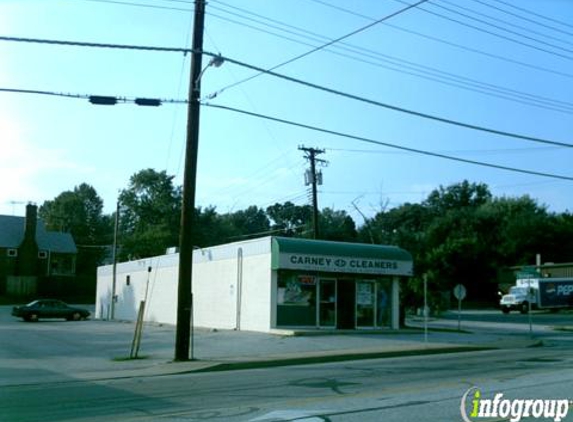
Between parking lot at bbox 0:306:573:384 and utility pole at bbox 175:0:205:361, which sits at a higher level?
utility pole at bbox 175:0:205:361

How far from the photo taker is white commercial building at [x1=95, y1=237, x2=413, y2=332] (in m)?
31.1

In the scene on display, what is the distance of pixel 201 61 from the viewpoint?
816 inches

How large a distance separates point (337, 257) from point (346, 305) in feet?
8.26

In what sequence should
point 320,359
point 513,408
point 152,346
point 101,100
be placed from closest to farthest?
point 513,408 → point 101,100 → point 320,359 → point 152,346

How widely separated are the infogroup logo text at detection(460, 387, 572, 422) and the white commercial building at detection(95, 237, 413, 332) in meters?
19.6

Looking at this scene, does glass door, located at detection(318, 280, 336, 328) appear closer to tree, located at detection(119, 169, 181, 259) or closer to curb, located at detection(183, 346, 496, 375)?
curb, located at detection(183, 346, 496, 375)

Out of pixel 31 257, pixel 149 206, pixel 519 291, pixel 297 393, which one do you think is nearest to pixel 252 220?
pixel 149 206

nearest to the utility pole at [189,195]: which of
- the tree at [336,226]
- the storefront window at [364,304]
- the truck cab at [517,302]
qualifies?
the storefront window at [364,304]

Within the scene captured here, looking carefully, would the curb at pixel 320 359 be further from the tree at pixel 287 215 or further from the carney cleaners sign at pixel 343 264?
the tree at pixel 287 215

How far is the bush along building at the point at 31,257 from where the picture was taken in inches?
2837

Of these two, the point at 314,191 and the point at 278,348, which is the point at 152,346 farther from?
the point at 314,191

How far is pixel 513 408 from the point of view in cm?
1043

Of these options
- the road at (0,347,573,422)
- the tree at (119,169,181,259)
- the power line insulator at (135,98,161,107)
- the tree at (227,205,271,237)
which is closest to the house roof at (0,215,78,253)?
the tree at (119,169,181,259)

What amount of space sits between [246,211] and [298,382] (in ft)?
368
